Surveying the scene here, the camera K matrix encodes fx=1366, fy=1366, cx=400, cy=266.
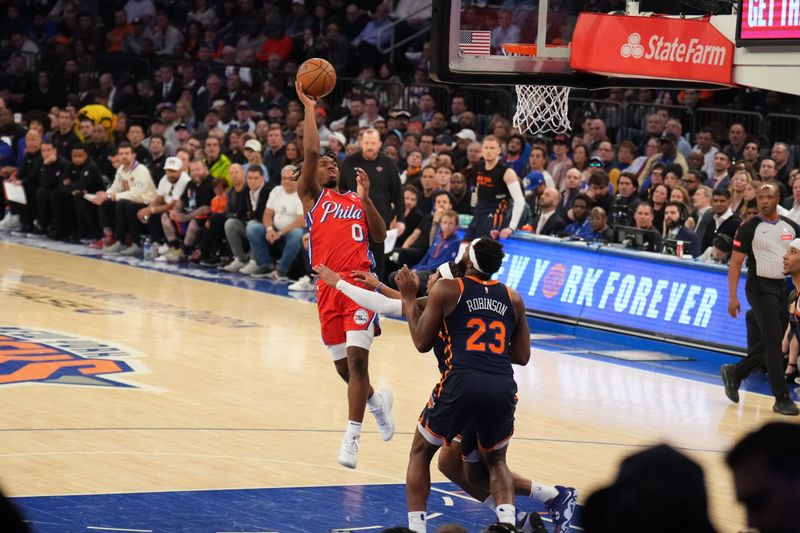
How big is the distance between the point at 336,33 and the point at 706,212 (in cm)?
1101

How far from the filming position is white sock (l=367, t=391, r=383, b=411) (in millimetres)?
9055

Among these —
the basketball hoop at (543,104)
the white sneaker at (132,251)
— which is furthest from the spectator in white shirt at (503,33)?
the white sneaker at (132,251)

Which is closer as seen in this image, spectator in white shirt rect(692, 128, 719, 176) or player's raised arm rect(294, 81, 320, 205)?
player's raised arm rect(294, 81, 320, 205)

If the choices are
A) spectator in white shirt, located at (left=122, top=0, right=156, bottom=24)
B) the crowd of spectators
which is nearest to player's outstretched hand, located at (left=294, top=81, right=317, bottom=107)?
the crowd of spectators

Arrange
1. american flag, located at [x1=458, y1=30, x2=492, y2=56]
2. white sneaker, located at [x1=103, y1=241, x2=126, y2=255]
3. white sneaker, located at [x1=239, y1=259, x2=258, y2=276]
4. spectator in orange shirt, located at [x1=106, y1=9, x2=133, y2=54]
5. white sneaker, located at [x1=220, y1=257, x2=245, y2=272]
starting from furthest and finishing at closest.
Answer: spectator in orange shirt, located at [x1=106, y1=9, x2=133, y2=54], white sneaker, located at [x1=103, y1=241, x2=126, y2=255], white sneaker, located at [x1=220, y1=257, x2=245, y2=272], white sneaker, located at [x1=239, y1=259, x2=258, y2=276], american flag, located at [x1=458, y1=30, x2=492, y2=56]

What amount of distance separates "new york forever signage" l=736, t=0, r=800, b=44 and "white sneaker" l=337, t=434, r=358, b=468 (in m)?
3.50

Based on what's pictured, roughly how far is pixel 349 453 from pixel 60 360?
4.34 metres

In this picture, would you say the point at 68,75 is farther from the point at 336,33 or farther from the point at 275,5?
the point at 336,33


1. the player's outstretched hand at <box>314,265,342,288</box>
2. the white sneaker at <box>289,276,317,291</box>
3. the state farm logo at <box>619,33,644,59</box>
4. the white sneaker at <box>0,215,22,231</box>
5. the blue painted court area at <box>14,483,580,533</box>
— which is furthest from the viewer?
the white sneaker at <box>0,215,22,231</box>

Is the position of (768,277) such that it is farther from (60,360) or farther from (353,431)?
(60,360)

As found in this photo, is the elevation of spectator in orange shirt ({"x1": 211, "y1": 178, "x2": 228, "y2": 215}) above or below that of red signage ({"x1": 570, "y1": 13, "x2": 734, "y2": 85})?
below

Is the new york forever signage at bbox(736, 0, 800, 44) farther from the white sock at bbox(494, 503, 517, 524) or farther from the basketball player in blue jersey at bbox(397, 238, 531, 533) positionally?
the white sock at bbox(494, 503, 517, 524)

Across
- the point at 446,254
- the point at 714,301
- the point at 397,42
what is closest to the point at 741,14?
the point at 714,301

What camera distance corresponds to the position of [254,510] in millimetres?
7734
